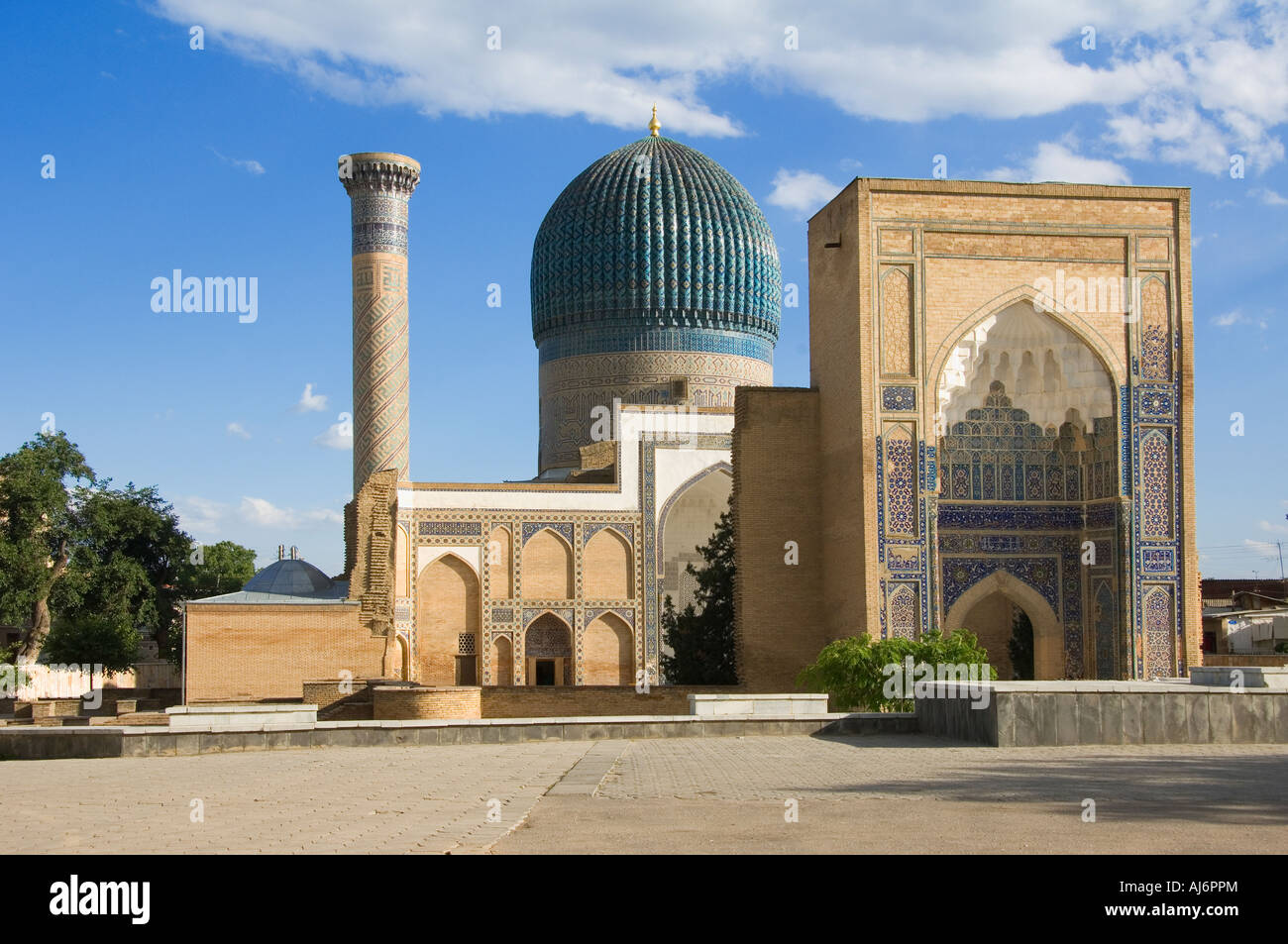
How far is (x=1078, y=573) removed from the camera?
605 inches

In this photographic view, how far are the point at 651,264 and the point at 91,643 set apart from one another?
1159 centimetres

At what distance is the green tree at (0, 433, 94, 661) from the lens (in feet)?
81.9

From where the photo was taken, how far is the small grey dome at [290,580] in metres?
21.2

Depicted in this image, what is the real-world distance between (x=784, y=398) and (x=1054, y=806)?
32.9 ft

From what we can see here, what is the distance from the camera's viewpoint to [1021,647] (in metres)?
16.3

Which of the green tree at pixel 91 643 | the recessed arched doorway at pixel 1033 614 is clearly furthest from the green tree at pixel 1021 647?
the green tree at pixel 91 643

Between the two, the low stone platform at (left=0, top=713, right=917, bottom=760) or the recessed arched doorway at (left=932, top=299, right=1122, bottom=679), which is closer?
the low stone platform at (left=0, top=713, right=917, bottom=760)

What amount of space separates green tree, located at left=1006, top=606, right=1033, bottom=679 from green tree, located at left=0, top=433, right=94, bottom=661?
16.6m

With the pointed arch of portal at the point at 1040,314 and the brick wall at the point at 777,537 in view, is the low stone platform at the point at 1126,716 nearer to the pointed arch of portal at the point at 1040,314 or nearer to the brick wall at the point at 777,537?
the pointed arch of portal at the point at 1040,314

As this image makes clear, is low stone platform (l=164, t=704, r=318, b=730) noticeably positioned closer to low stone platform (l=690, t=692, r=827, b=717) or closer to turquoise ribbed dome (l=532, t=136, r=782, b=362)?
low stone platform (l=690, t=692, r=827, b=717)

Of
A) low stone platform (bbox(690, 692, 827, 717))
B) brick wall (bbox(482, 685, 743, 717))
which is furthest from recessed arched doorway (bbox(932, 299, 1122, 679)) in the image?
low stone platform (bbox(690, 692, 827, 717))
